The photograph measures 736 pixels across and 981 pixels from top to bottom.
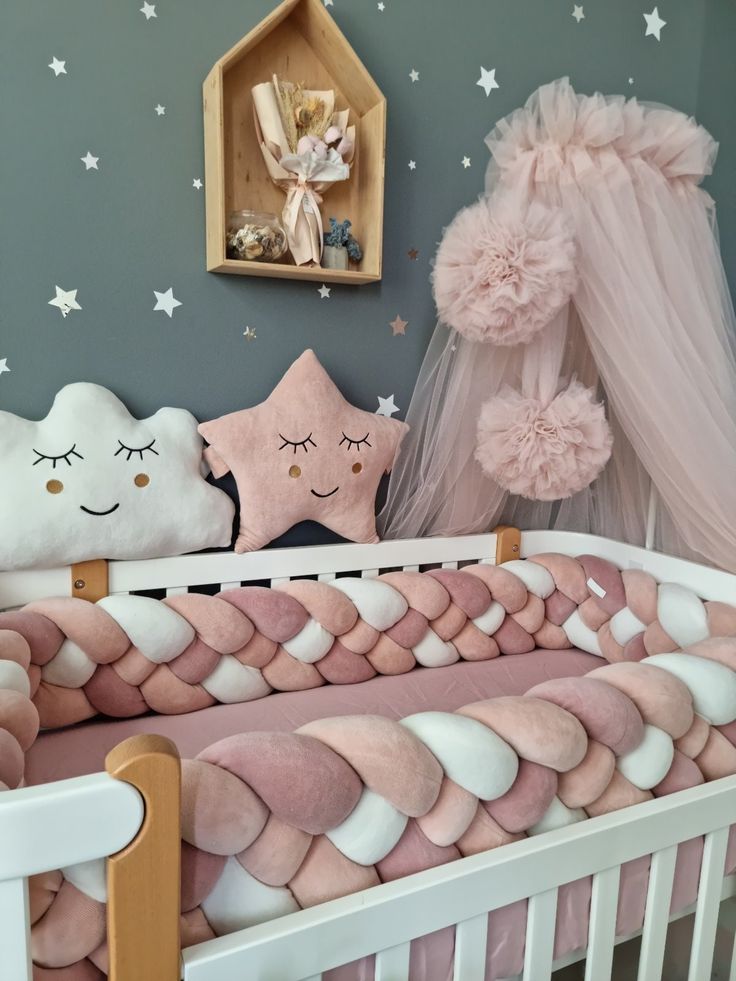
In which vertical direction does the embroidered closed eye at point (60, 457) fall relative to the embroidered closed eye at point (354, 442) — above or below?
below

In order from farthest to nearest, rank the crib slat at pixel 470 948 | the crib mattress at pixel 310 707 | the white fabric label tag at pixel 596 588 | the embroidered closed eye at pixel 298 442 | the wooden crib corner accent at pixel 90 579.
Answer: the white fabric label tag at pixel 596 588, the embroidered closed eye at pixel 298 442, the wooden crib corner accent at pixel 90 579, the crib mattress at pixel 310 707, the crib slat at pixel 470 948

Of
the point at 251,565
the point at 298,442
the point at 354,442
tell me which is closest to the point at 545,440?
the point at 354,442

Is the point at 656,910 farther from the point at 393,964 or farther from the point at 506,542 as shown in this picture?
the point at 506,542

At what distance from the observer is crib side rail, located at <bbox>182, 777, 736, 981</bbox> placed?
66cm

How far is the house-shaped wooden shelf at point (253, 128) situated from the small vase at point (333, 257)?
32mm

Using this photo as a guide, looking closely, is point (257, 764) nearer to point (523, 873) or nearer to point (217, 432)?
point (523, 873)

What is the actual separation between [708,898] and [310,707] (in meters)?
0.70

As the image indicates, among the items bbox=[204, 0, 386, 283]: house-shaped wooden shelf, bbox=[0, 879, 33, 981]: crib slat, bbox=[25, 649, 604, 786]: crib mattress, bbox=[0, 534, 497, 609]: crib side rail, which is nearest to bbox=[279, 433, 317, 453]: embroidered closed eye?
bbox=[0, 534, 497, 609]: crib side rail

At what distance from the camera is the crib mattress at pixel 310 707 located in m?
1.16

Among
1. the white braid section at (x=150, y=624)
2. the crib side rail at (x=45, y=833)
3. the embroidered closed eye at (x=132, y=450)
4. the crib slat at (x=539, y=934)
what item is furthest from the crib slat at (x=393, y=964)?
the embroidered closed eye at (x=132, y=450)

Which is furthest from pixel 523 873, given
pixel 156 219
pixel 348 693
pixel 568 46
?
pixel 568 46

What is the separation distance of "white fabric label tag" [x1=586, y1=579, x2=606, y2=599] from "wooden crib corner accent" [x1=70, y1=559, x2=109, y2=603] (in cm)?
106

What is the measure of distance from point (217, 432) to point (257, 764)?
87cm

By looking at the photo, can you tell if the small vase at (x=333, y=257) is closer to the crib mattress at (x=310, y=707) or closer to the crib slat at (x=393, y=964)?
the crib mattress at (x=310, y=707)
